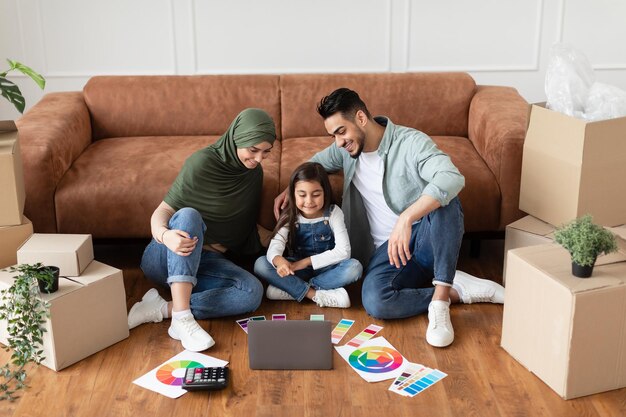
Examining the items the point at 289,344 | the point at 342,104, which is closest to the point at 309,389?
the point at 289,344

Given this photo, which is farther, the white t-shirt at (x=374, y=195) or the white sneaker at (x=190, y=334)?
the white t-shirt at (x=374, y=195)

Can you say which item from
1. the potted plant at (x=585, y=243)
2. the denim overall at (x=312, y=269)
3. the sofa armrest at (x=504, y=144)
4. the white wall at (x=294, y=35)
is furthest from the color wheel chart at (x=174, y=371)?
the white wall at (x=294, y=35)

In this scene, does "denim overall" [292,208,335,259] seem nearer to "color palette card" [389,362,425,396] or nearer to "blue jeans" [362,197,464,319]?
"blue jeans" [362,197,464,319]

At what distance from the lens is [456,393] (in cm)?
241

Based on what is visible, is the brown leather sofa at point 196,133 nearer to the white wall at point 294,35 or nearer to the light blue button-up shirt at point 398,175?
the light blue button-up shirt at point 398,175

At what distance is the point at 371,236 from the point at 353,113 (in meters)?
0.53

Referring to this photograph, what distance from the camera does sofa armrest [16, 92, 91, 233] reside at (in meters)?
3.11

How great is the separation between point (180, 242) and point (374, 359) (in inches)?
30.6

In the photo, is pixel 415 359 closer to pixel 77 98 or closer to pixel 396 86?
pixel 396 86

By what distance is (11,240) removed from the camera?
9.42 feet

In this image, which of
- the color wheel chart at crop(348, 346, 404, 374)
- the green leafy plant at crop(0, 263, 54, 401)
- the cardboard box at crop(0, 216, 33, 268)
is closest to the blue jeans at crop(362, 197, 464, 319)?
the color wheel chart at crop(348, 346, 404, 374)

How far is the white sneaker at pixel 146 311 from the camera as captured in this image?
285 centimetres

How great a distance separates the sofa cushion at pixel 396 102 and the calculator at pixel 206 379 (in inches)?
60.3

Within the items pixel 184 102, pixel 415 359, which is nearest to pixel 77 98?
pixel 184 102
